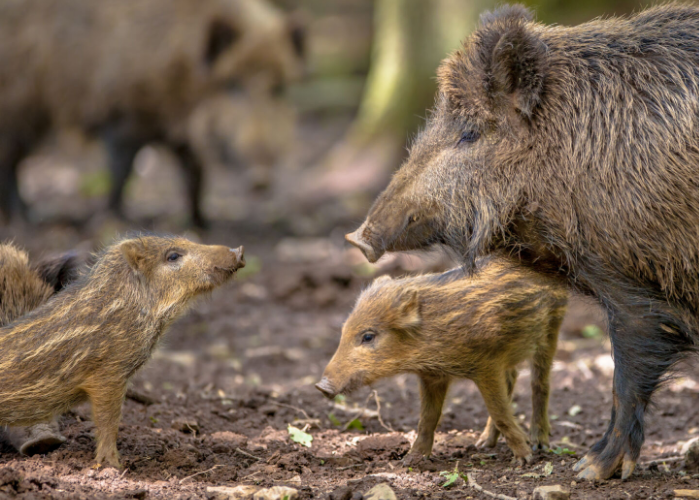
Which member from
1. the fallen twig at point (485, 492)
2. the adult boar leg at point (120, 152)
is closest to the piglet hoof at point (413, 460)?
the fallen twig at point (485, 492)

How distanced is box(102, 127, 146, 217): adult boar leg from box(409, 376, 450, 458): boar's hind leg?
644cm

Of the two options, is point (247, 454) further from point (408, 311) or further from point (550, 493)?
point (550, 493)

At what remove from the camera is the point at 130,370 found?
4004mm

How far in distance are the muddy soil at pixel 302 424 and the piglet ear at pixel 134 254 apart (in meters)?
0.53

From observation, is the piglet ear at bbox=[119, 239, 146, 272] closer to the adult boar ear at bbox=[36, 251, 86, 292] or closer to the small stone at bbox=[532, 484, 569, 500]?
the adult boar ear at bbox=[36, 251, 86, 292]

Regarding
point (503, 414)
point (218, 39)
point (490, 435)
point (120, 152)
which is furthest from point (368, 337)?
point (218, 39)

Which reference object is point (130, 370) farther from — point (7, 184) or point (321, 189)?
point (321, 189)

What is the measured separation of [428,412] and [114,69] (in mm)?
6902

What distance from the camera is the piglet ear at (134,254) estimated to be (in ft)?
13.6

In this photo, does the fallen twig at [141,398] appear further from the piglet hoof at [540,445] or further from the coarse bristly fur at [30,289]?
the piglet hoof at [540,445]

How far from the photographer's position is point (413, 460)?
4102mm

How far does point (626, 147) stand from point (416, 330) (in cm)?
138

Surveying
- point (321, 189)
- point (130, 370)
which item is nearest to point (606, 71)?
point (130, 370)

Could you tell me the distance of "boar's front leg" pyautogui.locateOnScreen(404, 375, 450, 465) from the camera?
4.26 metres
